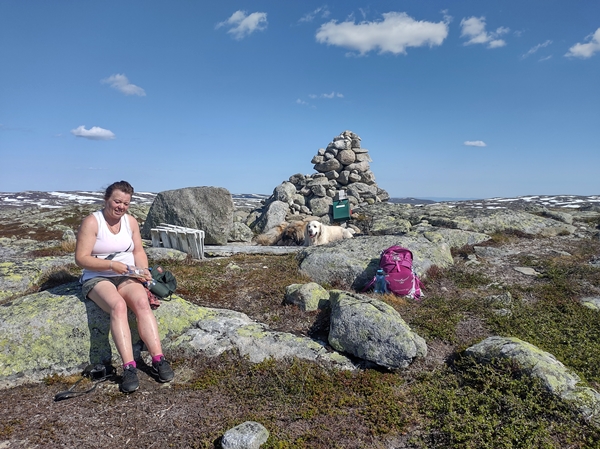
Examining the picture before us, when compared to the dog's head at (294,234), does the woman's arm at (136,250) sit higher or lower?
higher

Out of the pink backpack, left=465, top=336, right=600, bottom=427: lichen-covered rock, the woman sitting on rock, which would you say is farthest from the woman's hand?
the pink backpack

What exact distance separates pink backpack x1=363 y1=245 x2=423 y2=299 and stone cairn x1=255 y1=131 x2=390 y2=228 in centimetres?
1533

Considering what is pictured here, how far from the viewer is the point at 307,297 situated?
25.5 feet

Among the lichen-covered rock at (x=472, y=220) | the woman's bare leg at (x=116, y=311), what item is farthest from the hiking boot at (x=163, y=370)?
the lichen-covered rock at (x=472, y=220)

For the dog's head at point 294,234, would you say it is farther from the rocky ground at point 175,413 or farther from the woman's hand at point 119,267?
the woman's hand at point 119,267

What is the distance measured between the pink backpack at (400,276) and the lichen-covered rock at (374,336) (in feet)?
8.96

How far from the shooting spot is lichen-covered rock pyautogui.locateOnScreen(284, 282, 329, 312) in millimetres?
7719

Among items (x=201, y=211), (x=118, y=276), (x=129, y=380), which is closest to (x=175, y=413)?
(x=129, y=380)

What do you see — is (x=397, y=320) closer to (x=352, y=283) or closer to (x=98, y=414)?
(x=352, y=283)

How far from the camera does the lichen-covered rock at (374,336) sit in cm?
579

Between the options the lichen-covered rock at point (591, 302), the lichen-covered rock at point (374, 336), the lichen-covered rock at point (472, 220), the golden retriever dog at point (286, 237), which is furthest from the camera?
the lichen-covered rock at point (472, 220)

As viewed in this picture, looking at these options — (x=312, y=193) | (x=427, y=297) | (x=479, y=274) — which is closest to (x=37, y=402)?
(x=427, y=297)

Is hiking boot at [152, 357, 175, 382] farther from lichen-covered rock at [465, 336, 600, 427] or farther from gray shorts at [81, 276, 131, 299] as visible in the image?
lichen-covered rock at [465, 336, 600, 427]

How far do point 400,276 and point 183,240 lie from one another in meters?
7.94
